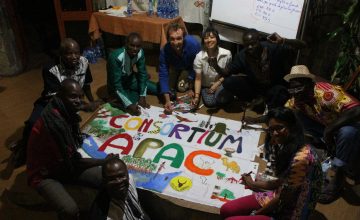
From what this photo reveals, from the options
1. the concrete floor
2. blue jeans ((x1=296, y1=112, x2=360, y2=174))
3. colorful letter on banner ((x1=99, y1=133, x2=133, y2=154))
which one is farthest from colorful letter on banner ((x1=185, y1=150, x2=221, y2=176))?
blue jeans ((x1=296, y1=112, x2=360, y2=174))

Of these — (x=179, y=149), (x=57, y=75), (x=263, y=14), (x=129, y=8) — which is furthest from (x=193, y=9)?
(x=179, y=149)

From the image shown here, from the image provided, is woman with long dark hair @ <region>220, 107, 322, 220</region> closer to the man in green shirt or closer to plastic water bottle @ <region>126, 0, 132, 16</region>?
the man in green shirt

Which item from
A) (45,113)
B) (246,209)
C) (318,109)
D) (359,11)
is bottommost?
(246,209)

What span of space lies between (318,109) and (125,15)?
3.08 metres

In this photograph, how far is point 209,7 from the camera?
4.59 meters

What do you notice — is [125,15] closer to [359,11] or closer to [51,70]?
[51,70]

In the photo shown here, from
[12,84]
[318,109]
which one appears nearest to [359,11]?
[318,109]

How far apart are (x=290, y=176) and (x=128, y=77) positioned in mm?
2374

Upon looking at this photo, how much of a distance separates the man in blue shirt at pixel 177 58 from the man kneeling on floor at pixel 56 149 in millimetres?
1402

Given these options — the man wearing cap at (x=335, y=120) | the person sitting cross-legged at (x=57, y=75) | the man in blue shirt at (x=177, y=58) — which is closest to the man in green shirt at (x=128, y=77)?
the man in blue shirt at (x=177, y=58)

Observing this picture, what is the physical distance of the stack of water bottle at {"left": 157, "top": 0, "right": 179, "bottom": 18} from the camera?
15.8 ft

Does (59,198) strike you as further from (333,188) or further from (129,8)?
(129,8)

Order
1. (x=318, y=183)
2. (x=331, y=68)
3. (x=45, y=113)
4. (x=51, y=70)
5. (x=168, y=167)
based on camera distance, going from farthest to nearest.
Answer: (x=331, y=68)
(x=51, y=70)
(x=168, y=167)
(x=45, y=113)
(x=318, y=183)

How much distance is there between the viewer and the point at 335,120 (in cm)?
274
